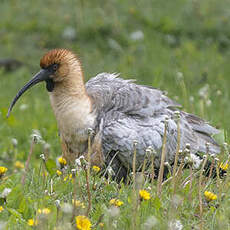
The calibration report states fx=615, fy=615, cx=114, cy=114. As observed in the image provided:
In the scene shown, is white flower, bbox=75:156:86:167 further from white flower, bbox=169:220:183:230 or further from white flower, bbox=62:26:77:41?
white flower, bbox=62:26:77:41

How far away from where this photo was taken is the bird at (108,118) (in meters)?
5.56

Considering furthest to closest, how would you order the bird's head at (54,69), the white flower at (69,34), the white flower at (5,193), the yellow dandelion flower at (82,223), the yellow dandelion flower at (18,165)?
the white flower at (69,34), the yellow dandelion flower at (18,165), the bird's head at (54,69), the white flower at (5,193), the yellow dandelion flower at (82,223)

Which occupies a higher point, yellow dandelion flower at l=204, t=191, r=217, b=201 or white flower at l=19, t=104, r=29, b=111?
yellow dandelion flower at l=204, t=191, r=217, b=201

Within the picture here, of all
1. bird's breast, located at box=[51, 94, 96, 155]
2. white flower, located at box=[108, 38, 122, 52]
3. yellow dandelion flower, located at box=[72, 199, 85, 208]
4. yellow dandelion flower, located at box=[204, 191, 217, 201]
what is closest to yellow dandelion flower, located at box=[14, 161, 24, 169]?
bird's breast, located at box=[51, 94, 96, 155]

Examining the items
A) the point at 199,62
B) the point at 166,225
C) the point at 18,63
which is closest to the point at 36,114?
the point at 18,63

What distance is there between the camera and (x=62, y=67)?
229 inches

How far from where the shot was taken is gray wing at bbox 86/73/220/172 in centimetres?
555

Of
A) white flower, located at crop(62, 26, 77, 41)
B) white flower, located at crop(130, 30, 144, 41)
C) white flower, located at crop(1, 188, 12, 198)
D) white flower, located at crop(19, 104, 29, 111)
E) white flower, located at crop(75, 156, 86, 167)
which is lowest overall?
white flower, located at crop(19, 104, 29, 111)

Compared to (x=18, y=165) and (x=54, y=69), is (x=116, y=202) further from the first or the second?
(x=18, y=165)

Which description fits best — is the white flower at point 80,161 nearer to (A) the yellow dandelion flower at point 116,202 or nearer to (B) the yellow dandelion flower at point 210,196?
(A) the yellow dandelion flower at point 116,202

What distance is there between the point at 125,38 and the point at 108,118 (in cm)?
561

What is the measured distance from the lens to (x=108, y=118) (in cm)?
567

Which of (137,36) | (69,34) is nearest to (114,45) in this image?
(137,36)

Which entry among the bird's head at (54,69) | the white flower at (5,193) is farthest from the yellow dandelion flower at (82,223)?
the bird's head at (54,69)
